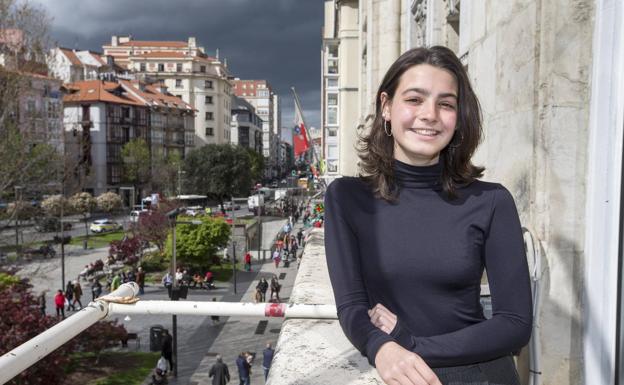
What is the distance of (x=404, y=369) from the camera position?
1.59 meters

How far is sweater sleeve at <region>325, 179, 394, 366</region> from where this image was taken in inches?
68.9

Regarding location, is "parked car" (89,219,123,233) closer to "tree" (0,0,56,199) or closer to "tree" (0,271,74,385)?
"tree" (0,0,56,199)

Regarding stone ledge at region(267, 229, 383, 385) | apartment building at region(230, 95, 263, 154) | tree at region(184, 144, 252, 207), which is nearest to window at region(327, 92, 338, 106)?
tree at region(184, 144, 252, 207)

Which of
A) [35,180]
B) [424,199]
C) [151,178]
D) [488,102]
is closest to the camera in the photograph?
[424,199]

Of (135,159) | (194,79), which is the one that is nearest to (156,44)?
(194,79)

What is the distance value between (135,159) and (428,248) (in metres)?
68.7

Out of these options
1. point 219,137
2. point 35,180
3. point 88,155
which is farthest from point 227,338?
point 219,137

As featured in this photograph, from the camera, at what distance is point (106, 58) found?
76000mm

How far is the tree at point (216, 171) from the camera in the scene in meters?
65.0

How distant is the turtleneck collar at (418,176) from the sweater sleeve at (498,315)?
0.69 feet

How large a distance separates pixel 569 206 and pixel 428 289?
0.93m

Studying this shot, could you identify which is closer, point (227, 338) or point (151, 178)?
point (227, 338)

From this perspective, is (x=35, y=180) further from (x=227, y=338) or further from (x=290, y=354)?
(x=290, y=354)

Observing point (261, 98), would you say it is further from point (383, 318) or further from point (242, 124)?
point (383, 318)
